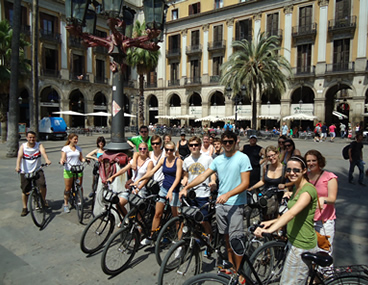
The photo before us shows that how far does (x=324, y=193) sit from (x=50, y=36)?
1359 inches

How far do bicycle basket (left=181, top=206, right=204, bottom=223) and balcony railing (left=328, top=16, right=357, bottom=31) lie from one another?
30.3 metres

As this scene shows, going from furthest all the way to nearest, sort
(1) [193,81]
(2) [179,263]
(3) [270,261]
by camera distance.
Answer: (1) [193,81] < (3) [270,261] < (2) [179,263]

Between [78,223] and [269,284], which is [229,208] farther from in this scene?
[78,223]

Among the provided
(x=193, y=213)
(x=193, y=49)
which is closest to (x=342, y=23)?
(x=193, y=49)

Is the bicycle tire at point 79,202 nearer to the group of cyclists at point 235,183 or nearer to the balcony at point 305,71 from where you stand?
the group of cyclists at point 235,183

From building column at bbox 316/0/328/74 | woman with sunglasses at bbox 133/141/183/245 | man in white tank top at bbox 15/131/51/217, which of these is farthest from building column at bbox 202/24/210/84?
woman with sunglasses at bbox 133/141/183/245

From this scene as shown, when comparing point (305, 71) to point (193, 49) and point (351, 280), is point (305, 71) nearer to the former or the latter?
point (193, 49)

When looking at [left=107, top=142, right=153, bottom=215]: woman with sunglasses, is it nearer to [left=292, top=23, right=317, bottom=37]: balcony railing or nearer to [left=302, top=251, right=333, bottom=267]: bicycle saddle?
[left=302, top=251, right=333, bottom=267]: bicycle saddle

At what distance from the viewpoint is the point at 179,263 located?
3197 mm

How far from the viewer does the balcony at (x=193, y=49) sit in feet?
116

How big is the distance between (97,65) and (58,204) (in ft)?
110

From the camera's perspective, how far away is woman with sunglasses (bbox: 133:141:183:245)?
4.20 metres

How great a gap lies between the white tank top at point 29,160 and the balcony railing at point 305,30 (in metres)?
30.2

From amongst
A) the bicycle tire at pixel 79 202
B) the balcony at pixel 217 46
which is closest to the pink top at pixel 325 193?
the bicycle tire at pixel 79 202
